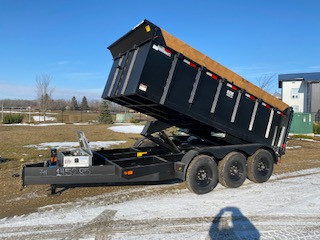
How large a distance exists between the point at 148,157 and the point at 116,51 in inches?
103

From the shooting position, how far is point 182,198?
6254 mm

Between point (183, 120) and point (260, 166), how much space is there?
2.27 m

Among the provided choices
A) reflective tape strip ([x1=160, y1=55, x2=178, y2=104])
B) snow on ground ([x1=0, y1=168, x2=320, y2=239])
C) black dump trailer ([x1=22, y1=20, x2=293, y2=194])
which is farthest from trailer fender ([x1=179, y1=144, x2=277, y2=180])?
reflective tape strip ([x1=160, y1=55, x2=178, y2=104])

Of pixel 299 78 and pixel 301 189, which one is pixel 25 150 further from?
pixel 299 78

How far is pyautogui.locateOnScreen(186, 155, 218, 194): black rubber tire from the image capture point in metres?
6.40

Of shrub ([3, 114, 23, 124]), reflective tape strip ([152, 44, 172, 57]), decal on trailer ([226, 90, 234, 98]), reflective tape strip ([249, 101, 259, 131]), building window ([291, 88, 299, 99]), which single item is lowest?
shrub ([3, 114, 23, 124])

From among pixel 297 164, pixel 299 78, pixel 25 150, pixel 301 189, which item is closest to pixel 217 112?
pixel 301 189

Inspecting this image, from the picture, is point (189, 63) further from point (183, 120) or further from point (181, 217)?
point (181, 217)

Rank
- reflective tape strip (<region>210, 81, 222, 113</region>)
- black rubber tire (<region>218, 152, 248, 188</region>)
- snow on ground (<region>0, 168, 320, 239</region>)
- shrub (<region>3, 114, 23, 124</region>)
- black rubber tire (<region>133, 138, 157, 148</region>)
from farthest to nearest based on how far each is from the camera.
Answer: shrub (<region>3, 114, 23, 124</region>) → black rubber tire (<region>133, 138, 157, 148</region>) → black rubber tire (<region>218, 152, 248, 188</region>) → reflective tape strip (<region>210, 81, 222, 113</region>) → snow on ground (<region>0, 168, 320, 239</region>)

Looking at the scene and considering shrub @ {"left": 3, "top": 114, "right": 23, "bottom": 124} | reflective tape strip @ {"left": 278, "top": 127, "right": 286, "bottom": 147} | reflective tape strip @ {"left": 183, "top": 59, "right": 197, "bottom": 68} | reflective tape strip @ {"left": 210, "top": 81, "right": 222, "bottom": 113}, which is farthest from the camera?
shrub @ {"left": 3, "top": 114, "right": 23, "bottom": 124}

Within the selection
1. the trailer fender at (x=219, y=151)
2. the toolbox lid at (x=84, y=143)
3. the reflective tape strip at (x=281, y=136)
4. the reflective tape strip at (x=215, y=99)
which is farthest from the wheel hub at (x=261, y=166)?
the toolbox lid at (x=84, y=143)

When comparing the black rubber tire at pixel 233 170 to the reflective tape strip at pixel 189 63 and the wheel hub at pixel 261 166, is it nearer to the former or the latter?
the wheel hub at pixel 261 166

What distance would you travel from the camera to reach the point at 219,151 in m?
6.86

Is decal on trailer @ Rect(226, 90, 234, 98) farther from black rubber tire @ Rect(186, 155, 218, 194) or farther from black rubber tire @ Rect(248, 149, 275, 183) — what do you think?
black rubber tire @ Rect(248, 149, 275, 183)
